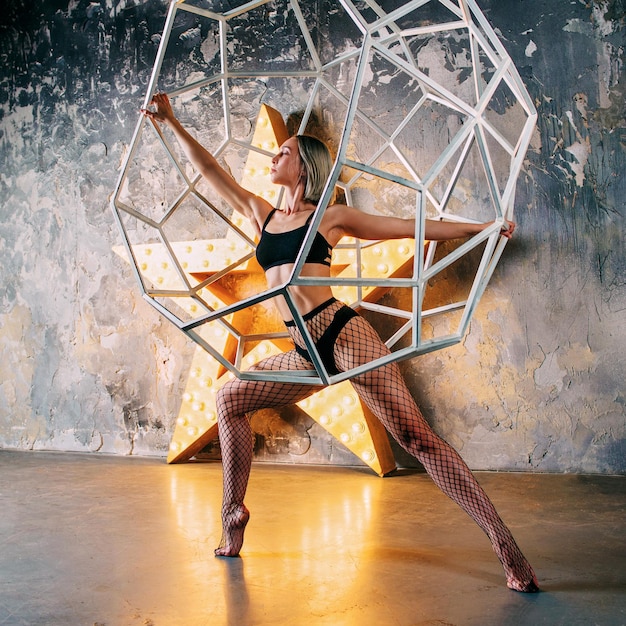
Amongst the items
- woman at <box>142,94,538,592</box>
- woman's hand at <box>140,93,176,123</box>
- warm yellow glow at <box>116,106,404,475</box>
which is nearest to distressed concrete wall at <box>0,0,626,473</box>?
warm yellow glow at <box>116,106,404,475</box>

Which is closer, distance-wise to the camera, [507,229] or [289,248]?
[507,229]

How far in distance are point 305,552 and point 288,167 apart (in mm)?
1384

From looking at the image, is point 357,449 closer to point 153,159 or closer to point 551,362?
point 551,362

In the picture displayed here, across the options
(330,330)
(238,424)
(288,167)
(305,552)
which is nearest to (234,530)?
(305,552)

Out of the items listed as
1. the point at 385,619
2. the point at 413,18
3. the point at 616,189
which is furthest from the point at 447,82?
the point at 385,619

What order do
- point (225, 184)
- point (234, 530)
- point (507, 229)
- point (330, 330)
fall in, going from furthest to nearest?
point (225, 184), point (234, 530), point (330, 330), point (507, 229)

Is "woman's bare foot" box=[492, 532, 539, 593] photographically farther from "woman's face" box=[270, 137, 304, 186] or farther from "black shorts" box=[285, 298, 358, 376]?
"woman's face" box=[270, 137, 304, 186]

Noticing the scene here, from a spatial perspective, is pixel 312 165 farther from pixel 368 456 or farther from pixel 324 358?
pixel 368 456

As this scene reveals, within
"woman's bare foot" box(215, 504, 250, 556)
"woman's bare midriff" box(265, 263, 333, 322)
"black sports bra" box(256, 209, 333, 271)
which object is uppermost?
"black sports bra" box(256, 209, 333, 271)

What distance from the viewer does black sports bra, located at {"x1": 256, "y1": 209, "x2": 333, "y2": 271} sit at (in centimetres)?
241

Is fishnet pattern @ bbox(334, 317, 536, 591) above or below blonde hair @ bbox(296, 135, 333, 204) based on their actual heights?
below

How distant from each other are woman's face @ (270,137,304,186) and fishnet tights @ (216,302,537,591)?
20.3 inches

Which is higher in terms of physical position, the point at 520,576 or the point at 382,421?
the point at 382,421

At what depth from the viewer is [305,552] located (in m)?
2.55
